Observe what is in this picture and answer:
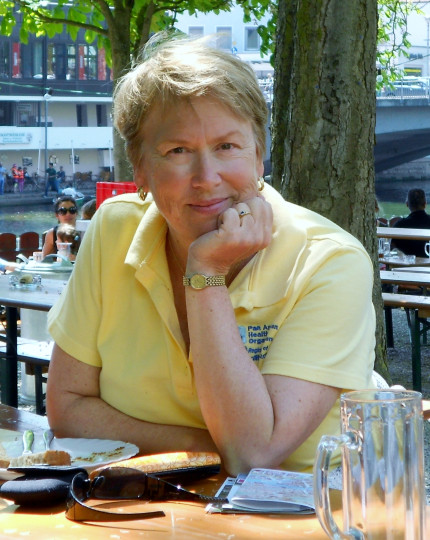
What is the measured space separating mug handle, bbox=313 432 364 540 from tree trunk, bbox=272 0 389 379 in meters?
3.49

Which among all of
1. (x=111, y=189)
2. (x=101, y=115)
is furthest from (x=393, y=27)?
(x=101, y=115)

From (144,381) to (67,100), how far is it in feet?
186

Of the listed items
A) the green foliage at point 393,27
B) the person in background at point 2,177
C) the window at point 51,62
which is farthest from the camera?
the window at point 51,62

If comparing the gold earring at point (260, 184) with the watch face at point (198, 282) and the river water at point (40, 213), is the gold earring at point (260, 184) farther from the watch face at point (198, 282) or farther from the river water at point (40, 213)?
the river water at point (40, 213)

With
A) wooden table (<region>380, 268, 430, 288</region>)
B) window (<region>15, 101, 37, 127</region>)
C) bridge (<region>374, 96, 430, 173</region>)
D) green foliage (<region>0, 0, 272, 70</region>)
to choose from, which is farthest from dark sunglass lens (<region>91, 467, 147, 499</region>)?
window (<region>15, 101, 37, 127</region>)

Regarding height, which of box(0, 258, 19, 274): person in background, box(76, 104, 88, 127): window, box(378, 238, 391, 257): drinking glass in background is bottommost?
box(76, 104, 88, 127): window

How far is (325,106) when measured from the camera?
15.1 feet

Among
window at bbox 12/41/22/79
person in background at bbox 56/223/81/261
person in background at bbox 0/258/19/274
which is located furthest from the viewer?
window at bbox 12/41/22/79

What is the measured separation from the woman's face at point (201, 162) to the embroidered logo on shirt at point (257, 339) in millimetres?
231

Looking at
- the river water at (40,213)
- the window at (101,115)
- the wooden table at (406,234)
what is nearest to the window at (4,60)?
the window at (101,115)

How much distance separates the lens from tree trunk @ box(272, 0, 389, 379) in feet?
15.0

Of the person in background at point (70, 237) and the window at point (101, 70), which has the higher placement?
the window at point (101, 70)

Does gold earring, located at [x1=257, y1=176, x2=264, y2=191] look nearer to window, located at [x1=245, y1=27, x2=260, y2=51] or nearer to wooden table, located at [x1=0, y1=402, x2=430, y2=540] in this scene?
wooden table, located at [x1=0, y1=402, x2=430, y2=540]

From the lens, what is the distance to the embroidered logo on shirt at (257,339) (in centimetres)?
206
